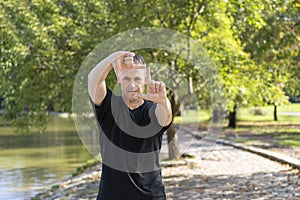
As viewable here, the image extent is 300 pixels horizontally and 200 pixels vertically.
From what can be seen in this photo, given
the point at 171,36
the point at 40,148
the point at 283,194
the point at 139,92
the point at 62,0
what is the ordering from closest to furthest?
the point at 139,92
the point at 283,194
the point at 171,36
the point at 62,0
the point at 40,148

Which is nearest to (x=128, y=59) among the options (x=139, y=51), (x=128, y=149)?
(x=128, y=149)

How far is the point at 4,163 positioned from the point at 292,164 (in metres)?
12.1

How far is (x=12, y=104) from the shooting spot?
17375 millimetres

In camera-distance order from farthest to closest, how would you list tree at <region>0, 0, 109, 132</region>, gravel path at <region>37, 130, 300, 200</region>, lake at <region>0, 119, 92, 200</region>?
lake at <region>0, 119, 92, 200</region> → tree at <region>0, 0, 109, 132</region> → gravel path at <region>37, 130, 300, 200</region>

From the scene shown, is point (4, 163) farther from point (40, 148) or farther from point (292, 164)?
point (292, 164)

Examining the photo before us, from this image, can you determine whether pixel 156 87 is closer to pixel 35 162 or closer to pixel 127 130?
pixel 127 130

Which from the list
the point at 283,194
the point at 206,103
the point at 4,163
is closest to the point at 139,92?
the point at 283,194

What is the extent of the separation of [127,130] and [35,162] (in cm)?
1969

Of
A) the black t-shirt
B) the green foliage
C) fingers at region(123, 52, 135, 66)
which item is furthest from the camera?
the green foliage

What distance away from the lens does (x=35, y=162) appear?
23297mm

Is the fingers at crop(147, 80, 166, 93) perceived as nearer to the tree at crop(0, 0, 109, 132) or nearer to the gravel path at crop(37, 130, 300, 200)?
the gravel path at crop(37, 130, 300, 200)

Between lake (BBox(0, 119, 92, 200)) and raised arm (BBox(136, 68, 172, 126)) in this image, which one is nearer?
raised arm (BBox(136, 68, 172, 126))

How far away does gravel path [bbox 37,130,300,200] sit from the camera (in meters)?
10.9

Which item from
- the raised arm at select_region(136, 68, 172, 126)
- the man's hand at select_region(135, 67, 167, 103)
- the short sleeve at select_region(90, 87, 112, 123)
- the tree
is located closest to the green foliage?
the tree
